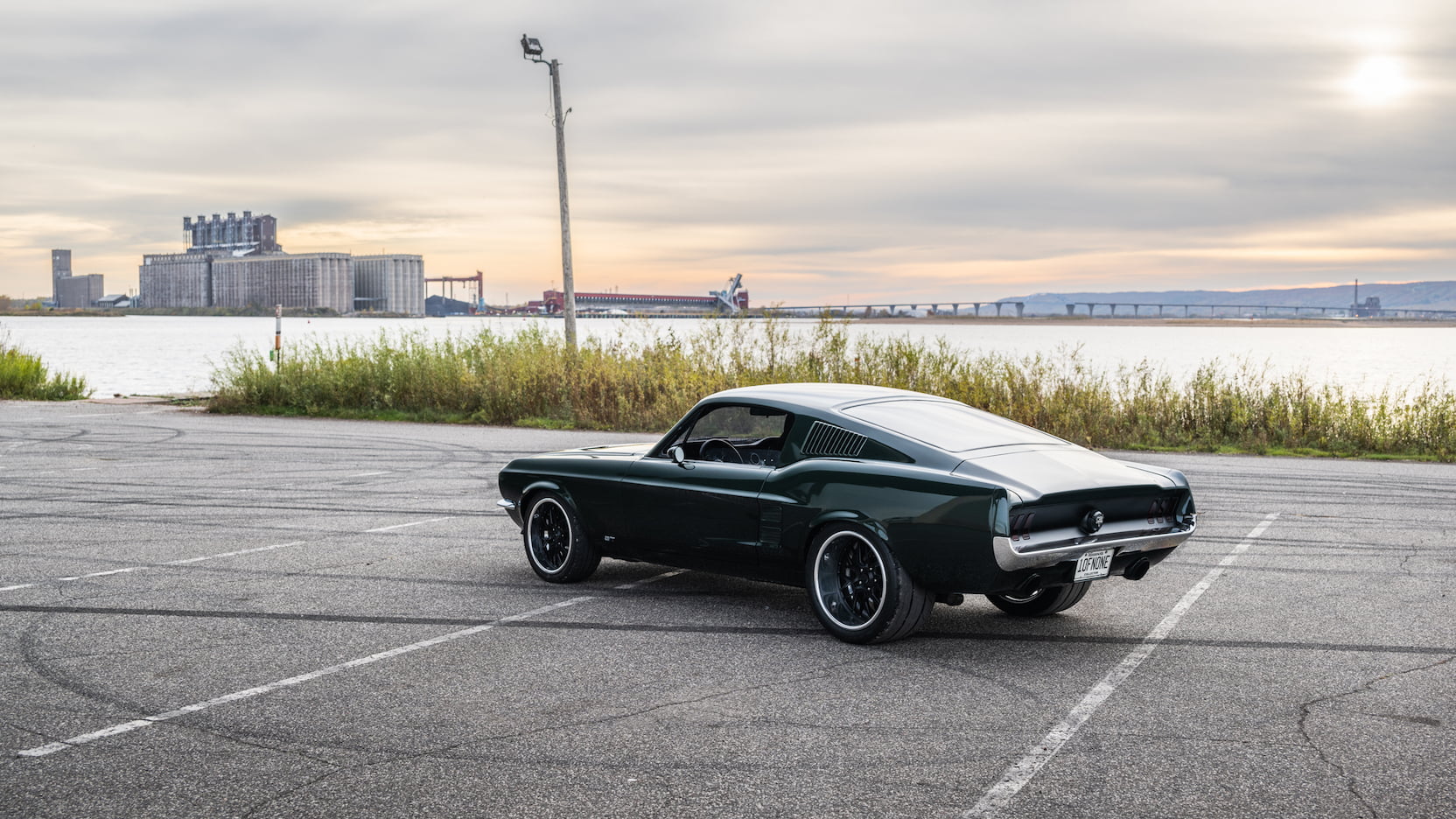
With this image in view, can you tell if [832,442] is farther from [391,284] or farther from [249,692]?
[391,284]

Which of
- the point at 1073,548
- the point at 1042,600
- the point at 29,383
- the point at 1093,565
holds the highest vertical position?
the point at 29,383

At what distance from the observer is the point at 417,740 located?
4.87m

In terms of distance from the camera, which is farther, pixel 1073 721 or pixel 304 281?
pixel 304 281

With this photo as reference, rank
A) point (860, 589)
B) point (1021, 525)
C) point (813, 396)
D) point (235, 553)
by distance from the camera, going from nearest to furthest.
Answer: point (1021, 525) → point (860, 589) → point (813, 396) → point (235, 553)

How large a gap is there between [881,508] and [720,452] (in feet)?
4.46

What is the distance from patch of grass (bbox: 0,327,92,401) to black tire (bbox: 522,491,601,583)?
24.8 metres

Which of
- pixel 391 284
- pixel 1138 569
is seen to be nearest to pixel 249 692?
pixel 1138 569

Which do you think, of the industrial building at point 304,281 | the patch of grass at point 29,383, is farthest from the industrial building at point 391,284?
the patch of grass at point 29,383

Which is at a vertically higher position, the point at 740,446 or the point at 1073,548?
the point at 740,446

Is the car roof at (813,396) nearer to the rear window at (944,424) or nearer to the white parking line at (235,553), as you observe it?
the rear window at (944,424)

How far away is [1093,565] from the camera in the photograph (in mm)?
6129

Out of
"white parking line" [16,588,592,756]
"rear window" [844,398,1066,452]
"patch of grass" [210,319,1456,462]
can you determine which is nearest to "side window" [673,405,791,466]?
"rear window" [844,398,1066,452]

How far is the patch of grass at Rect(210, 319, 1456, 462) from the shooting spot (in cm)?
1959

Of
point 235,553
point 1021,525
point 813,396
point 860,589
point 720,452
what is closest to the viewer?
point 1021,525
